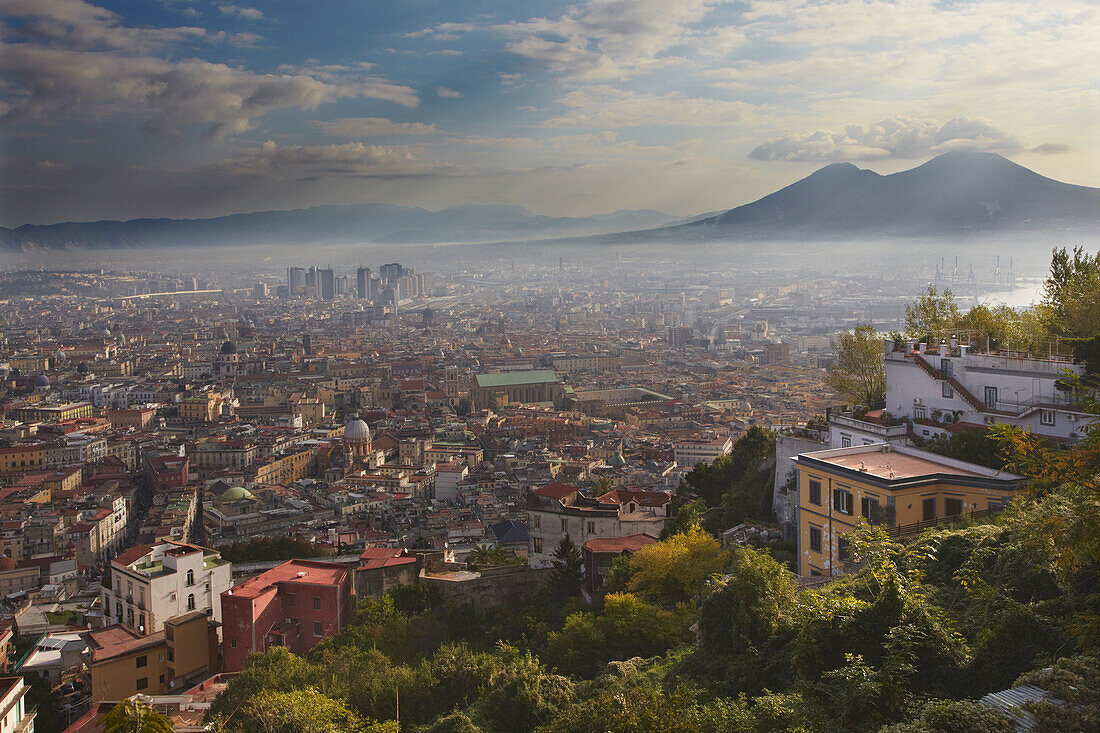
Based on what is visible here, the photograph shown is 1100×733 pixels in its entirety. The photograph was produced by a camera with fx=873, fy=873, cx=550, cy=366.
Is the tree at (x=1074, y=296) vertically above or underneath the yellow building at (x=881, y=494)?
above

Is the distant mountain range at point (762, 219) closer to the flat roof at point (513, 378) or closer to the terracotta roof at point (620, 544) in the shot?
the flat roof at point (513, 378)

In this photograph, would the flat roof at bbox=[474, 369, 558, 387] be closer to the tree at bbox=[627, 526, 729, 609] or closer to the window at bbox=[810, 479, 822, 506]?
the tree at bbox=[627, 526, 729, 609]

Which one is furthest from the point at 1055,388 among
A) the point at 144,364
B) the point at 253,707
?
the point at 144,364

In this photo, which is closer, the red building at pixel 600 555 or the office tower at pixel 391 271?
the red building at pixel 600 555

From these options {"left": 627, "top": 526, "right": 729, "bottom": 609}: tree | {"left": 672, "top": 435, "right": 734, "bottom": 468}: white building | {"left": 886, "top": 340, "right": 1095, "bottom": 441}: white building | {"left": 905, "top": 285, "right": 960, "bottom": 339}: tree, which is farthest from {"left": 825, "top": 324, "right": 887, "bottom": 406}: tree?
{"left": 672, "top": 435, "right": 734, "bottom": 468}: white building

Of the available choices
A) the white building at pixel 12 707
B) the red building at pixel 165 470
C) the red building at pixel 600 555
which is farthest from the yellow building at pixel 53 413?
the white building at pixel 12 707

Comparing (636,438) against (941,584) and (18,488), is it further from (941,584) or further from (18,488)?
(941,584)
